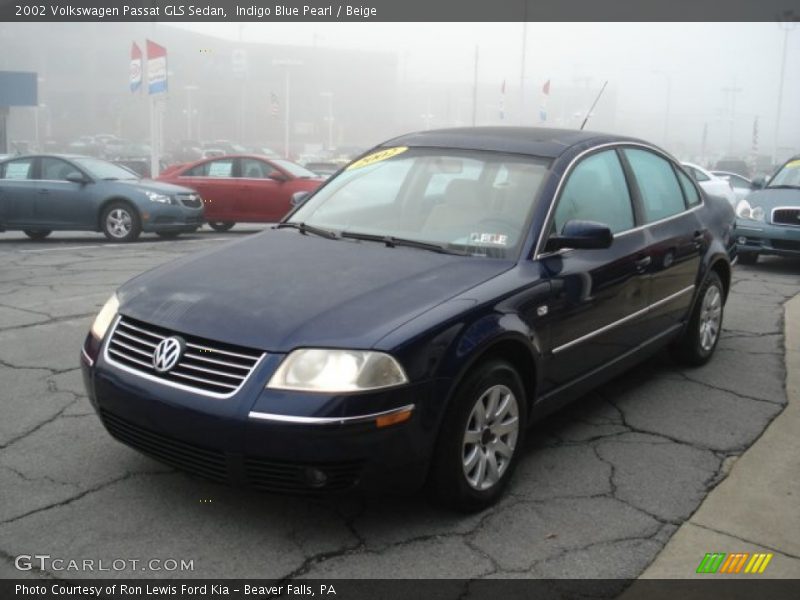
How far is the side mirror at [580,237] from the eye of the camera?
395cm

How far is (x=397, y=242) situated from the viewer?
407 cm

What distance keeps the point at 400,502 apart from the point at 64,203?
37.0 feet

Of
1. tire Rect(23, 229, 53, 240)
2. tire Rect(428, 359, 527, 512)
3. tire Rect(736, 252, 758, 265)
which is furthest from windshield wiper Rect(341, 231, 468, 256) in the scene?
tire Rect(23, 229, 53, 240)

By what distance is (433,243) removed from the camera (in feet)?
13.2

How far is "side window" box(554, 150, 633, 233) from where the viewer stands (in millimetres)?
4242

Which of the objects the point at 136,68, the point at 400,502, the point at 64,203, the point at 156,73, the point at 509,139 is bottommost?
the point at 400,502

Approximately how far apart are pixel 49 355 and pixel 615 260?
3.74 metres

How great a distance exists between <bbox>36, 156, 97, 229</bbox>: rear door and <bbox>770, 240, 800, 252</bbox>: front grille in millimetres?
9743

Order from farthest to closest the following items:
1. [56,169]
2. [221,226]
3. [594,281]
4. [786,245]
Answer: [221,226] → [56,169] → [786,245] → [594,281]

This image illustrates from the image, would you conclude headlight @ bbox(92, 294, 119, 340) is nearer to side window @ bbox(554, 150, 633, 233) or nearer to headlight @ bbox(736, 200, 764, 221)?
side window @ bbox(554, 150, 633, 233)

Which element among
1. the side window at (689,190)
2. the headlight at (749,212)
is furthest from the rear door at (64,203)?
the side window at (689,190)

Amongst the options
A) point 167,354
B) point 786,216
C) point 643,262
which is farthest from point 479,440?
point 786,216

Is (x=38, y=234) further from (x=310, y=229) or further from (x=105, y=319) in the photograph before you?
(x=105, y=319)

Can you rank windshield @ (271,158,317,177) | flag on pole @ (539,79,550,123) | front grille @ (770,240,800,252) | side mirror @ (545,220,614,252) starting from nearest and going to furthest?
side mirror @ (545,220,614,252) → front grille @ (770,240,800,252) → windshield @ (271,158,317,177) → flag on pole @ (539,79,550,123)
